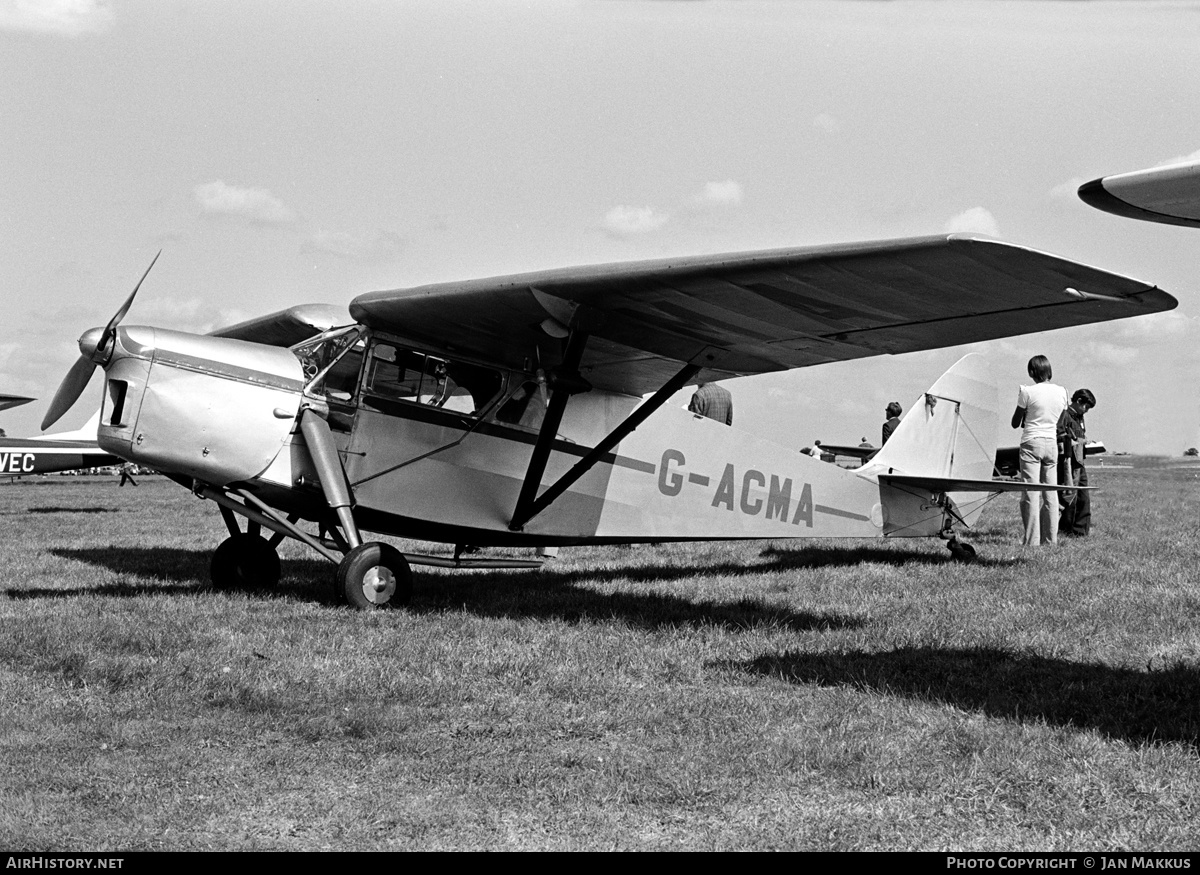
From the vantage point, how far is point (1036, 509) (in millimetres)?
12250

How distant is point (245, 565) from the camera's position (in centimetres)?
918

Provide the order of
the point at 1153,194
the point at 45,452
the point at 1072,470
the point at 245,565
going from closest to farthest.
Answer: the point at 1153,194
the point at 245,565
the point at 1072,470
the point at 45,452

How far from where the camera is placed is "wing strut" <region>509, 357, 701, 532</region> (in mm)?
8102

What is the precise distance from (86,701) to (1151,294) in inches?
204

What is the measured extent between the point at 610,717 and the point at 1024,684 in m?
2.23

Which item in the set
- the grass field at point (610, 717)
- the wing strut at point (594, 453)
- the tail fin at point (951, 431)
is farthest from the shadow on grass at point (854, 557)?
the wing strut at point (594, 453)

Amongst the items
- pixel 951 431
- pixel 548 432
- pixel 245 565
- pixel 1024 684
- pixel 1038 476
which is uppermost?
pixel 951 431

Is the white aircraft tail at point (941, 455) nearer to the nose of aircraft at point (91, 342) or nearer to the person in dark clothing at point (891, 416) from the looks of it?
the person in dark clothing at point (891, 416)

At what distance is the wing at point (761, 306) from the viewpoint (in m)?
5.30

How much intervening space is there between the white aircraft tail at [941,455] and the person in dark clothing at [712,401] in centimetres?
195

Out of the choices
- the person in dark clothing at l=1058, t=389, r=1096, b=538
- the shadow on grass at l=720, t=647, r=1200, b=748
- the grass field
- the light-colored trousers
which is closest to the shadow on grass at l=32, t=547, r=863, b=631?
the grass field

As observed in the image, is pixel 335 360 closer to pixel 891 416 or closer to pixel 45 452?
pixel 891 416

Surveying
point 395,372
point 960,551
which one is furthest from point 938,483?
point 395,372
